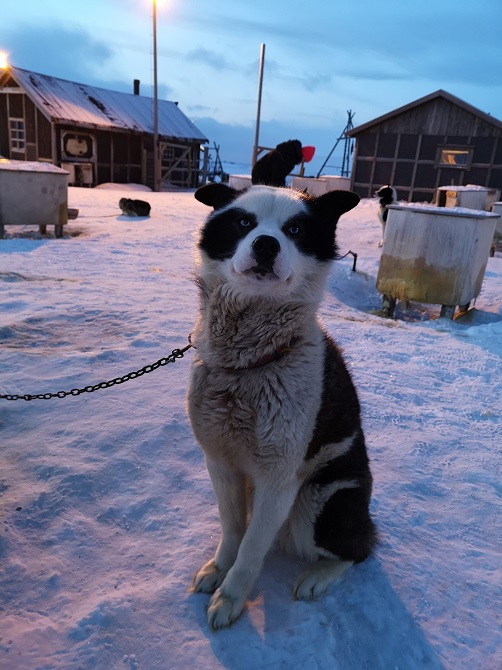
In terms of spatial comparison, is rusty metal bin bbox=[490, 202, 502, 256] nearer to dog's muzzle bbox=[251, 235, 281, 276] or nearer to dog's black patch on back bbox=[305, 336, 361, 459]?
dog's black patch on back bbox=[305, 336, 361, 459]

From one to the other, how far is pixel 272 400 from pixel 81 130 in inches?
965

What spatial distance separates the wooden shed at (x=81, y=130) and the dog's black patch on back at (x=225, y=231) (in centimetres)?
2238

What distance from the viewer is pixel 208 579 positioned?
6.48 feet

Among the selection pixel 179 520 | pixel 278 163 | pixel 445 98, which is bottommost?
pixel 179 520

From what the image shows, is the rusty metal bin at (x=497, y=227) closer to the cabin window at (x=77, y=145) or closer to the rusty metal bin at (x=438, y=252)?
the rusty metal bin at (x=438, y=252)

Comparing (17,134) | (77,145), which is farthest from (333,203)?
(17,134)

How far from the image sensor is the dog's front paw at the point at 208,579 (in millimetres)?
1965

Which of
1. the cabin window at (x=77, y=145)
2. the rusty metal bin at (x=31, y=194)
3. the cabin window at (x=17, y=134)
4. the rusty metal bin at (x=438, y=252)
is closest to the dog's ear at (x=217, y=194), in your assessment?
the rusty metal bin at (x=438, y=252)

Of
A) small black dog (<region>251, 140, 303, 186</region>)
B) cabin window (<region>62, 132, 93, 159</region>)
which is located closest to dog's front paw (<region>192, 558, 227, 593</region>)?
small black dog (<region>251, 140, 303, 186</region>)

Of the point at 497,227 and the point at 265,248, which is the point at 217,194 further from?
the point at 497,227

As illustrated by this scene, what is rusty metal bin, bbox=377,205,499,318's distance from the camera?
6234 mm

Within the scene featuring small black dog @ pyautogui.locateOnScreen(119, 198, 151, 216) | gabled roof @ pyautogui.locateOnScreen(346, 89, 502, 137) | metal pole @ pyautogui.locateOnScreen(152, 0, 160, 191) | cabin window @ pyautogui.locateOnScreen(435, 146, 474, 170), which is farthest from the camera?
metal pole @ pyautogui.locateOnScreen(152, 0, 160, 191)

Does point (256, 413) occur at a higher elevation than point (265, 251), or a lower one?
lower

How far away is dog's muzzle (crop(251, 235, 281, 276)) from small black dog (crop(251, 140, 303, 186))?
2950 millimetres
